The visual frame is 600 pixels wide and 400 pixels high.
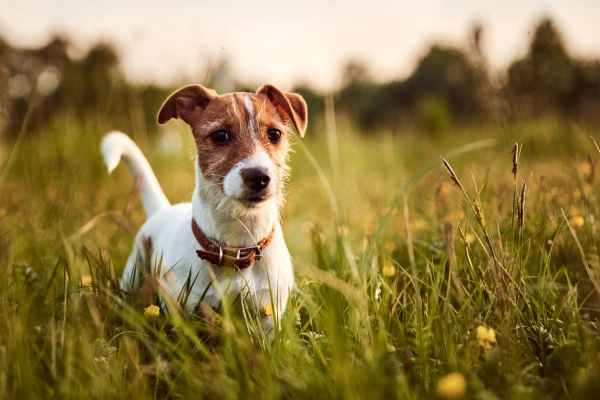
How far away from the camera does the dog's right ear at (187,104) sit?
8.50 feet

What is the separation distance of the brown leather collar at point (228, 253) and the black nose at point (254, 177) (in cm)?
32

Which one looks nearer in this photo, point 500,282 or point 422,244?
point 500,282

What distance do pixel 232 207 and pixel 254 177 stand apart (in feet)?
0.85

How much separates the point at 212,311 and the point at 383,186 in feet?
14.2

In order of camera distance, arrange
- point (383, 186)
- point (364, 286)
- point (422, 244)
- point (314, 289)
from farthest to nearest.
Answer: point (383, 186)
point (422, 244)
point (314, 289)
point (364, 286)

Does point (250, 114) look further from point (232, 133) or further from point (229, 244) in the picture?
point (229, 244)

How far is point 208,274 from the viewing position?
7.39 feet

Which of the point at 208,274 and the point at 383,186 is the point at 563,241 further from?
the point at 383,186

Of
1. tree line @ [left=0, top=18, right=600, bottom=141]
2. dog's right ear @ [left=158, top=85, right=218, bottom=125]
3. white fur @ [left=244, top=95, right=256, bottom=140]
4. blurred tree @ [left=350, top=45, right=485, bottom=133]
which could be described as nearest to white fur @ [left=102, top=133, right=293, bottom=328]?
white fur @ [left=244, top=95, right=256, bottom=140]

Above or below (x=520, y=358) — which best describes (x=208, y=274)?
above

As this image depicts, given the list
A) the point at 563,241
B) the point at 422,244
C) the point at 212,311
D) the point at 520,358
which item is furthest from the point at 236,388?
the point at 563,241

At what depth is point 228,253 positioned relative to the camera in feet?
7.44

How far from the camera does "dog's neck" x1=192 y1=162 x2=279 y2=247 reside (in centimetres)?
235

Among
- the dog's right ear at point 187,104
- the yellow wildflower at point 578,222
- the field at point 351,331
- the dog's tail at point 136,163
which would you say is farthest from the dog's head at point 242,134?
the yellow wildflower at point 578,222
